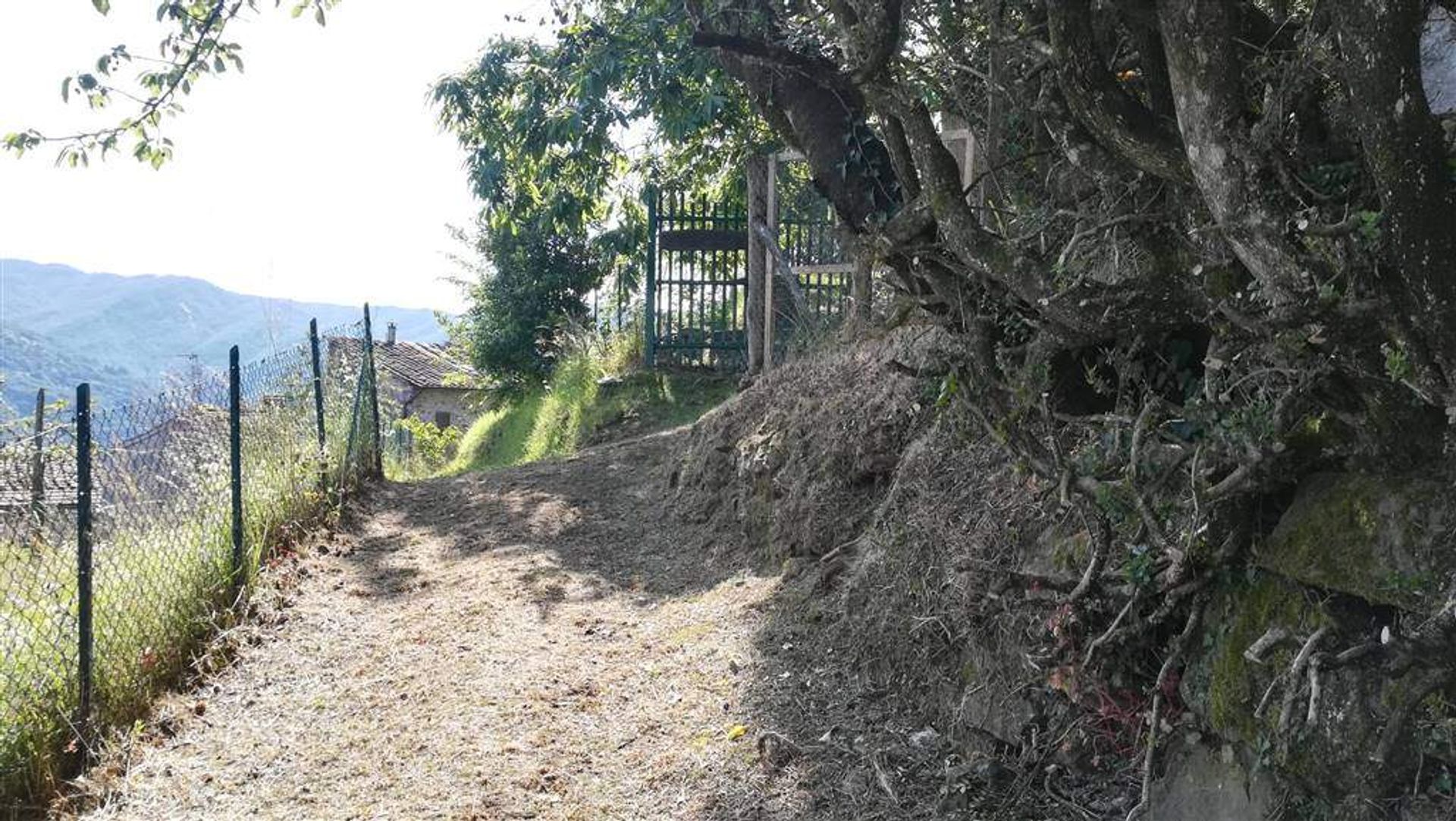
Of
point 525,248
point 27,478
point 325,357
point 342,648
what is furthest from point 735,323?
point 27,478

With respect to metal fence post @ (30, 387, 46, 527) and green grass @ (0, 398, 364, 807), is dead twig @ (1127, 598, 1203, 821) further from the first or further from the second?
metal fence post @ (30, 387, 46, 527)

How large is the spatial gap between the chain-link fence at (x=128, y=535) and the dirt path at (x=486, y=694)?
0.34 meters

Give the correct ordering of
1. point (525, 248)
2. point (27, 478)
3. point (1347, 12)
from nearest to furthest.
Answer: point (1347, 12) → point (27, 478) → point (525, 248)

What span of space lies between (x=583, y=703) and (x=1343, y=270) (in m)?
3.68

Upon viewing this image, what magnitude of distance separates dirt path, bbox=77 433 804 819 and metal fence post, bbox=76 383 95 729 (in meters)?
0.39

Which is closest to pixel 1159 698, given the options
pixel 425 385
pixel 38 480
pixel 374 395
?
pixel 38 480

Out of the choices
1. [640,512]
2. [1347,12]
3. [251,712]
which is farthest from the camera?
[640,512]

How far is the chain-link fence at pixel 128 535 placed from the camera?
4480 mm

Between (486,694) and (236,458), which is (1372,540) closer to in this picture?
(486,694)

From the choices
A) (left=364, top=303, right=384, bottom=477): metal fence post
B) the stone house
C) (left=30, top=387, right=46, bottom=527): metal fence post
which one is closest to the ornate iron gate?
(left=364, top=303, right=384, bottom=477): metal fence post

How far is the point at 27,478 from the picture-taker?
474 cm

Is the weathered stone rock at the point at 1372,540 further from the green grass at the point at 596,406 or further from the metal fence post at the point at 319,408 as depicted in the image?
the green grass at the point at 596,406

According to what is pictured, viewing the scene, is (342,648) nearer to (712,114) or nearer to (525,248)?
(712,114)

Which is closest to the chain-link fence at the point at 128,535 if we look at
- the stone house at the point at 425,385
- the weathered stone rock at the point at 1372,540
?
the weathered stone rock at the point at 1372,540
